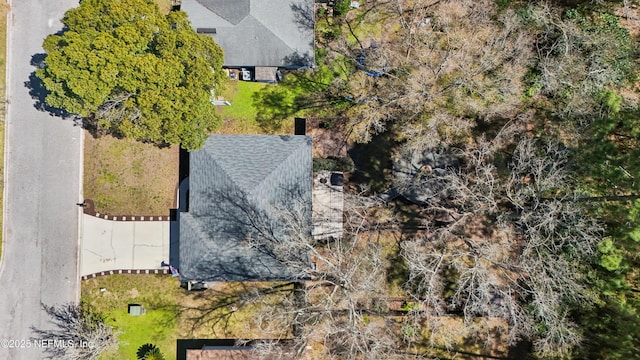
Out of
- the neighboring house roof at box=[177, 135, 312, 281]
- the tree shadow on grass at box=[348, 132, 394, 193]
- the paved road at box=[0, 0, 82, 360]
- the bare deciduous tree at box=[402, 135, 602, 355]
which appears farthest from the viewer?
the tree shadow on grass at box=[348, 132, 394, 193]

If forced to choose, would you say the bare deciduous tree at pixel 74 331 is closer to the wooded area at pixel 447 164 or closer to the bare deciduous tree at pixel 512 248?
the wooded area at pixel 447 164

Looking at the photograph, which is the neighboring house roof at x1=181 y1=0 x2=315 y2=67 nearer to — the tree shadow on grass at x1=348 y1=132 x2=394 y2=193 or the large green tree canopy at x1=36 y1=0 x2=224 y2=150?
the large green tree canopy at x1=36 y1=0 x2=224 y2=150

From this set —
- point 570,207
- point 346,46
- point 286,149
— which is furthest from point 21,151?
point 570,207

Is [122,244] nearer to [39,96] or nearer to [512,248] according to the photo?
[39,96]

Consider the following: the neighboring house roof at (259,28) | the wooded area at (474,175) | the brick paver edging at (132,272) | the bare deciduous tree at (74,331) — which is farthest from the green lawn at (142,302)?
the neighboring house roof at (259,28)

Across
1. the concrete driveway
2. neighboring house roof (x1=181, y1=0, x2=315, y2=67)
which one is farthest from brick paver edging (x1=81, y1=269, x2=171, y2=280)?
neighboring house roof (x1=181, y1=0, x2=315, y2=67)

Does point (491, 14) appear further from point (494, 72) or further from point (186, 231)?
point (186, 231)
